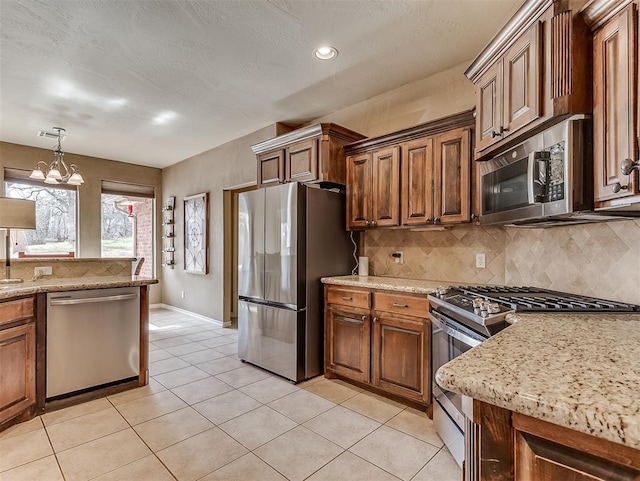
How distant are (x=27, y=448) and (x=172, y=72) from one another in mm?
3008

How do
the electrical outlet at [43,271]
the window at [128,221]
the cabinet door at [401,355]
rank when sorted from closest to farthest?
the cabinet door at [401,355] < the electrical outlet at [43,271] < the window at [128,221]

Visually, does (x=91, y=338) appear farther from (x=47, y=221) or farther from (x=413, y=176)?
(x=47, y=221)

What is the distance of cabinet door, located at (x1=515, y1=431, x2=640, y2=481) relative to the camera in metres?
0.65

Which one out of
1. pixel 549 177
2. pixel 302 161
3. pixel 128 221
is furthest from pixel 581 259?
pixel 128 221

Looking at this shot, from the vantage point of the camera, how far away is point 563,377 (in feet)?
2.57

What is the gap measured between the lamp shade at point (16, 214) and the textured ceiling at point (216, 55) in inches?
47.9

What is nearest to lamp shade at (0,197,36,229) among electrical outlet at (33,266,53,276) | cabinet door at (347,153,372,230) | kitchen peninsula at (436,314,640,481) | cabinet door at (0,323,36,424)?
electrical outlet at (33,266,53,276)

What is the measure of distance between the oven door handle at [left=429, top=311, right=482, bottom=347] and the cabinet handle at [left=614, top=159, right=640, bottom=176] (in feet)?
3.02

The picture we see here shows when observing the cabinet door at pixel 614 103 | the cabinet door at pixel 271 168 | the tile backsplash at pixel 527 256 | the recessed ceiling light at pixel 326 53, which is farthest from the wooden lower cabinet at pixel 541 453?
the cabinet door at pixel 271 168

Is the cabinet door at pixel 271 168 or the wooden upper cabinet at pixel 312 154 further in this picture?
the cabinet door at pixel 271 168

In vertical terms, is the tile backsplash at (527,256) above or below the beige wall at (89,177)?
below

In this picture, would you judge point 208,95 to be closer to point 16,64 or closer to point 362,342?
point 16,64

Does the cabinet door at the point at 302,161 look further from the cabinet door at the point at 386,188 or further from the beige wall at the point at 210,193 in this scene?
the beige wall at the point at 210,193

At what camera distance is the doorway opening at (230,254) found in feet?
17.6
